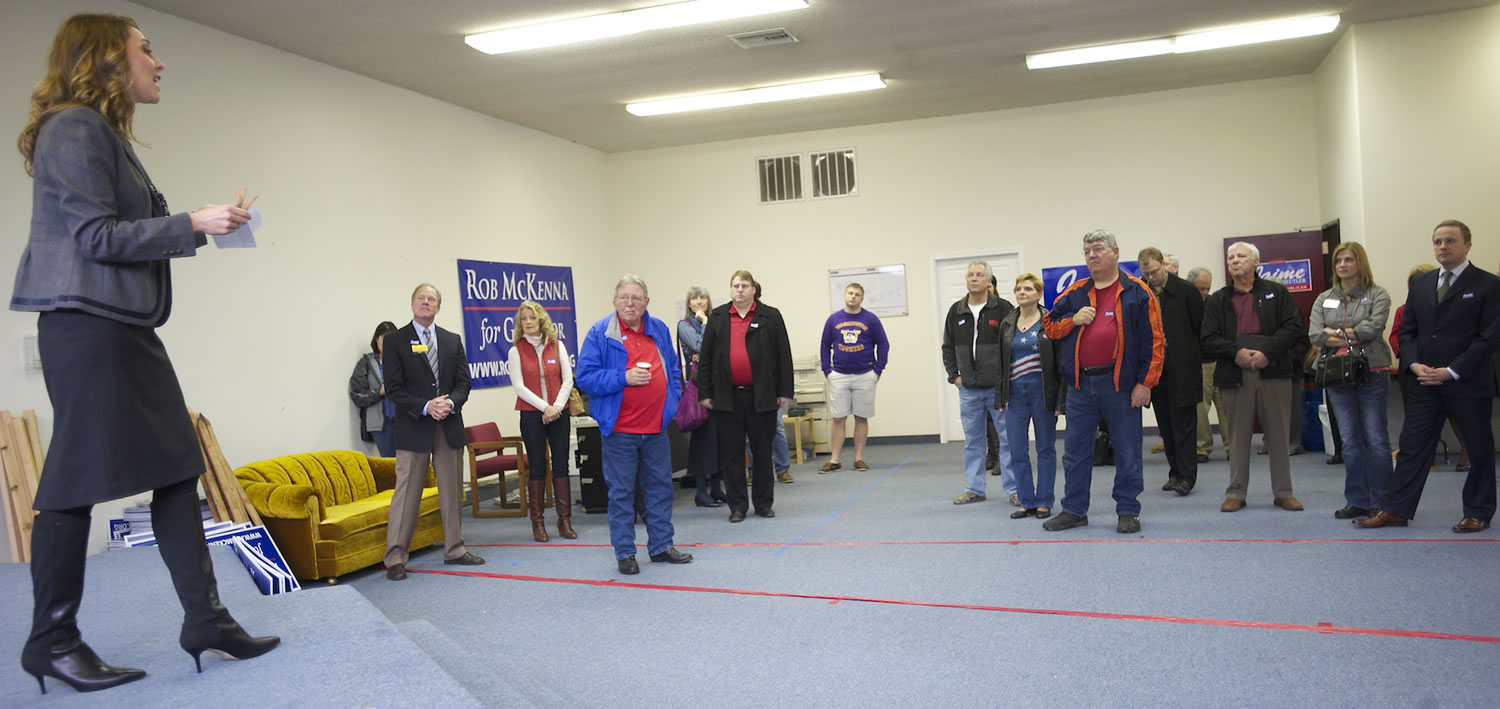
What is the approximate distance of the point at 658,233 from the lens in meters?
11.9

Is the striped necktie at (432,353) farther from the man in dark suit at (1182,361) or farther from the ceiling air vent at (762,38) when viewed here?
the man in dark suit at (1182,361)

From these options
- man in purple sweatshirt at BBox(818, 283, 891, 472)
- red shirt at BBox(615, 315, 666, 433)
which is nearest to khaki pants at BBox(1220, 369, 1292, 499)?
red shirt at BBox(615, 315, 666, 433)

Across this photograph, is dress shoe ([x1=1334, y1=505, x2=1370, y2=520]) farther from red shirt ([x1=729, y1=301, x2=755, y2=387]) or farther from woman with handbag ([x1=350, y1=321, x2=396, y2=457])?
woman with handbag ([x1=350, y1=321, x2=396, y2=457])

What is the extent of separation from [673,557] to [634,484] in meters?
0.50

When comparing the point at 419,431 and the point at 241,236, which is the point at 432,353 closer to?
the point at 419,431

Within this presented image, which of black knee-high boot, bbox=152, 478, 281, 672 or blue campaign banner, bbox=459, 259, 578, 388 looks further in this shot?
blue campaign banner, bbox=459, 259, 578, 388

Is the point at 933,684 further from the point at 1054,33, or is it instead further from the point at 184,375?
the point at 1054,33

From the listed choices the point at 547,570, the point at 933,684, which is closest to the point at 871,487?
the point at 547,570

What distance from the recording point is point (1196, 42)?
848 centimetres

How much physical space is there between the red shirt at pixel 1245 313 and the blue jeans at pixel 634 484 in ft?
11.5

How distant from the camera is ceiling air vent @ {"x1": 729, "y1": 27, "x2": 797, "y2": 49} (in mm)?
7457

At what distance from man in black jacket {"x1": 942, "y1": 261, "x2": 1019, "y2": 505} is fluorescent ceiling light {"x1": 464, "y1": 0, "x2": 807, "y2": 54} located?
2.37 meters

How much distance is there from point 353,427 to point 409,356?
7.53 feet

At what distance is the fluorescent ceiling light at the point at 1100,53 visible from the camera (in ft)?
28.0
